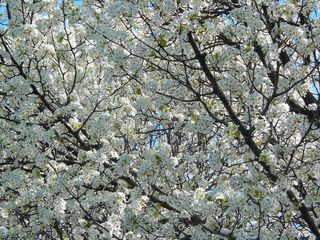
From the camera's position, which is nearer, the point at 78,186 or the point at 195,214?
the point at 195,214

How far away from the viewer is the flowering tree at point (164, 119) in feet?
22.7

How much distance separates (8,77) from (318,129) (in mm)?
5305

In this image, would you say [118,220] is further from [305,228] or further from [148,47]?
[305,228]

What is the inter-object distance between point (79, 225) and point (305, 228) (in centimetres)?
396

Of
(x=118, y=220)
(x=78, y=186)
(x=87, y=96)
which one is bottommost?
(x=118, y=220)

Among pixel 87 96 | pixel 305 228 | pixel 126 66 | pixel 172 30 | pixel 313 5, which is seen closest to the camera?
pixel 172 30

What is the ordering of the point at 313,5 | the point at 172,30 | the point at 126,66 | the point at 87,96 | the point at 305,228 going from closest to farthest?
the point at 172,30 < the point at 313,5 < the point at 126,66 < the point at 305,228 < the point at 87,96

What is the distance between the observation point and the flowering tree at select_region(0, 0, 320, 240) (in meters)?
6.91

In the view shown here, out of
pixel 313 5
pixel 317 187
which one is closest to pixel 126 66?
pixel 313 5

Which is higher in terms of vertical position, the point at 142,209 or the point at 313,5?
the point at 313,5

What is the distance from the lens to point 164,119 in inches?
368

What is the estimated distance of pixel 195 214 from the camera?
6.88 m

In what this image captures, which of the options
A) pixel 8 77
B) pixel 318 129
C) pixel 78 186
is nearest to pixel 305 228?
pixel 318 129

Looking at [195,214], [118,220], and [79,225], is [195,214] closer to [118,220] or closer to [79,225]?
[118,220]
